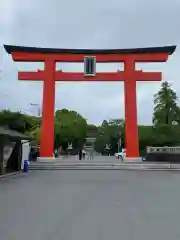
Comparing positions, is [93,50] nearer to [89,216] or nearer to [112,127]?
[89,216]

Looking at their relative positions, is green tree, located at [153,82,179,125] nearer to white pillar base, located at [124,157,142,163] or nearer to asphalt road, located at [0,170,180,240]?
white pillar base, located at [124,157,142,163]

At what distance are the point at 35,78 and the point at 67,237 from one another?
1350 inches

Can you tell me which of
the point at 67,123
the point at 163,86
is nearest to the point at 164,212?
the point at 163,86

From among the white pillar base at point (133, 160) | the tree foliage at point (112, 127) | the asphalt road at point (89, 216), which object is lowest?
the asphalt road at point (89, 216)

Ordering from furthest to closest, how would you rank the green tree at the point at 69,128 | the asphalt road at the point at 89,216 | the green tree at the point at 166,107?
the green tree at the point at 69,128, the green tree at the point at 166,107, the asphalt road at the point at 89,216

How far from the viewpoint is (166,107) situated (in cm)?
7600

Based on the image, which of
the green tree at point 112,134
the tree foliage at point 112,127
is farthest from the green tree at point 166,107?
the green tree at point 112,134

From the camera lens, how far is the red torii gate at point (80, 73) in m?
40.5

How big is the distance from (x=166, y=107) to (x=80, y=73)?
37930mm

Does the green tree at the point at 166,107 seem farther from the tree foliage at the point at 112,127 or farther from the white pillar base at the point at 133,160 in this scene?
the white pillar base at the point at 133,160

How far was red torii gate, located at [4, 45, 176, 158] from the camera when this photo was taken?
40.5 metres

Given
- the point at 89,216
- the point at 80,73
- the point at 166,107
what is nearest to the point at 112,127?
the point at 166,107

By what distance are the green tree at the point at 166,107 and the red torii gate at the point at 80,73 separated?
116ft

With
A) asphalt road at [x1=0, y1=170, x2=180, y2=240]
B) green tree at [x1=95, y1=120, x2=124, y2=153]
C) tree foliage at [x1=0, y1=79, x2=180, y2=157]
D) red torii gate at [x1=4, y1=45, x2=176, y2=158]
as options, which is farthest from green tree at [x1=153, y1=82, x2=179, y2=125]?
asphalt road at [x1=0, y1=170, x2=180, y2=240]
